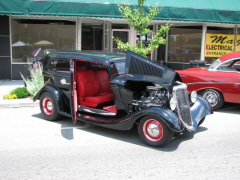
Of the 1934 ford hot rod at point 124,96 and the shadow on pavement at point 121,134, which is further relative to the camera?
the shadow on pavement at point 121,134

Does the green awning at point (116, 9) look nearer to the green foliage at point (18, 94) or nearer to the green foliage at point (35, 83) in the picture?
the green foliage at point (35, 83)

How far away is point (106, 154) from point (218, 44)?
10.7 metres

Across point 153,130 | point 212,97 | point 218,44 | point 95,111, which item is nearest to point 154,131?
point 153,130

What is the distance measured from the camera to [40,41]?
1231cm

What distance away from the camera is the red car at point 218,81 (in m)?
7.20

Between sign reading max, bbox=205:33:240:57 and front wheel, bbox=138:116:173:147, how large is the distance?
31.3 ft

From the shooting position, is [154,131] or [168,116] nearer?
[168,116]

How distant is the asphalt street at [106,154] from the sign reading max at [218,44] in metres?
7.63

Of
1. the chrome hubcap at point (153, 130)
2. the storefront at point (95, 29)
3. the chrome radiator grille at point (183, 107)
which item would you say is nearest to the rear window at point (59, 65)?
the chrome hubcap at point (153, 130)

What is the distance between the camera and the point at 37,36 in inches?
481

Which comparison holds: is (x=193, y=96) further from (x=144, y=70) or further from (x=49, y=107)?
(x=49, y=107)

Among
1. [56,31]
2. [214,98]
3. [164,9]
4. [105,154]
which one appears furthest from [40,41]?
[105,154]

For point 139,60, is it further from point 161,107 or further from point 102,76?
point 102,76

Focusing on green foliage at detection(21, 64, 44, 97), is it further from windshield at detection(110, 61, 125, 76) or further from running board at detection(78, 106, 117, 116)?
windshield at detection(110, 61, 125, 76)
